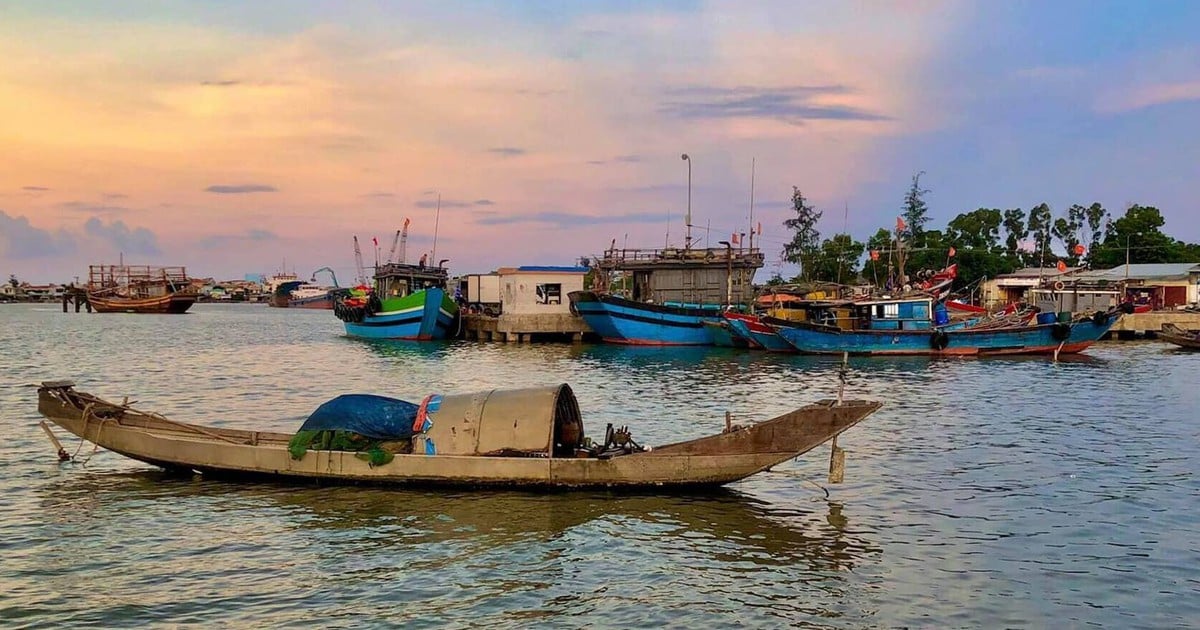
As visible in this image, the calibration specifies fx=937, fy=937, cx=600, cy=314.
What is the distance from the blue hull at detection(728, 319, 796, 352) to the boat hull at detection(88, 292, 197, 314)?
7750 cm

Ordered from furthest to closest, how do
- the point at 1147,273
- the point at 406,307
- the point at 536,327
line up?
the point at 1147,273 < the point at 406,307 < the point at 536,327

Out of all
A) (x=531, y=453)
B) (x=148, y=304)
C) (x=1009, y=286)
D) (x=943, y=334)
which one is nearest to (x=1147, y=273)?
(x=1009, y=286)

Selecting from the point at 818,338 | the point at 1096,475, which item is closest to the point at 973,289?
the point at 818,338

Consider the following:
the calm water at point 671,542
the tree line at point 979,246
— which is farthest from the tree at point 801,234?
the calm water at point 671,542

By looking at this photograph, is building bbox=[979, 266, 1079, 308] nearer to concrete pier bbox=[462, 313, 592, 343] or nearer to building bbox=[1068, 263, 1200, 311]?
building bbox=[1068, 263, 1200, 311]

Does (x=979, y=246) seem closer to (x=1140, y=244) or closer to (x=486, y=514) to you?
(x=1140, y=244)

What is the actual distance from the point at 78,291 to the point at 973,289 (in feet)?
321

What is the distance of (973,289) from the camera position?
71875mm

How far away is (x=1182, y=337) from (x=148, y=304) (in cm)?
9601

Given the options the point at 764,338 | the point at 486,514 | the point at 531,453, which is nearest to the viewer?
the point at 486,514

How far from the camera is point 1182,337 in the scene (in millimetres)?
45156

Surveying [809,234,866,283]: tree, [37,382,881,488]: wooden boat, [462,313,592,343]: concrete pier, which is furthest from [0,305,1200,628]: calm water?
[809,234,866,283]: tree

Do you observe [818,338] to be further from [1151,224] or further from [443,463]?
[1151,224]

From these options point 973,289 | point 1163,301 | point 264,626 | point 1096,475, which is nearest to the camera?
point 264,626
